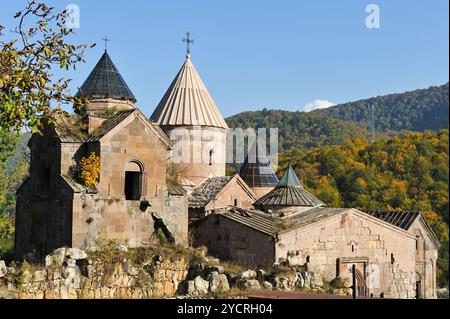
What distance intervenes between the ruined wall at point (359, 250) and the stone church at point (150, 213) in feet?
0.10

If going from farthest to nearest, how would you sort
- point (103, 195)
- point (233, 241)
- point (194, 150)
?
point (194, 150) → point (233, 241) → point (103, 195)

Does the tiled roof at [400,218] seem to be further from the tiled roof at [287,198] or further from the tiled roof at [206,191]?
the tiled roof at [206,191]

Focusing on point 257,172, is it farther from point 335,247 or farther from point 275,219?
point 335,247

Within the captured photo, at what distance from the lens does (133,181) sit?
1861cm

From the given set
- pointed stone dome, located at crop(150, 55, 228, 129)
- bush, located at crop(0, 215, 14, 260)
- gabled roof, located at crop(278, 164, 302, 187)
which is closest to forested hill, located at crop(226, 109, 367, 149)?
pointed stone dome, located at crop(150, 55, 228, 129)

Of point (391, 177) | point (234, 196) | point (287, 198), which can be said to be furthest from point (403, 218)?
point (391, 177)

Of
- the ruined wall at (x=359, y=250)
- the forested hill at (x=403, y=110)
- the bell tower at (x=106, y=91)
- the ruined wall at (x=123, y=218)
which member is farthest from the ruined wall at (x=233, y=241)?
the forested hill at (x=403, y=110)

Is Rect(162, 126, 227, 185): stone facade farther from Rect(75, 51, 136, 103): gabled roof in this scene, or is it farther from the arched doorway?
the arched doorway

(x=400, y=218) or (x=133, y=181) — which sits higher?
(x=133, y=181)

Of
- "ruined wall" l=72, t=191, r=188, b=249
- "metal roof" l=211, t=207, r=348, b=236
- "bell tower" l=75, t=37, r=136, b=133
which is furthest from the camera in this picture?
"bell tower" l=75, t=37, r=136, b=133

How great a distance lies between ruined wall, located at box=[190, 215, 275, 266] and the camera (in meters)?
18.5

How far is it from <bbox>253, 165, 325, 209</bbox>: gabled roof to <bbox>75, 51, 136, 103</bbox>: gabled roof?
18.2 feet

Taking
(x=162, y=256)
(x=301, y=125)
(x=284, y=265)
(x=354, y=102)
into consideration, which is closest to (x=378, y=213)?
(x=284, y=265)

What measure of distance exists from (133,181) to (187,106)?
749 centimetres
